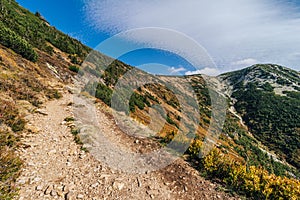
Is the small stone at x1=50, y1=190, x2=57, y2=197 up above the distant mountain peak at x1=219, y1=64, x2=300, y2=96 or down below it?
below

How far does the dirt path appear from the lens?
19.4 feet

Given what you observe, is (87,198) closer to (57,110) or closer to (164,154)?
(164,154)

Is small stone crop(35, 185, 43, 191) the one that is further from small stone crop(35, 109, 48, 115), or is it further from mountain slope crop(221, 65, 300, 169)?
mountain slope crop(221, 65, 300, 169)

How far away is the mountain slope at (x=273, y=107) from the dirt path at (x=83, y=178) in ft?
231

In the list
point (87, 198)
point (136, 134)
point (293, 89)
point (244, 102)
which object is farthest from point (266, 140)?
point (87, 198)

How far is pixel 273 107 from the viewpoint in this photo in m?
99.9

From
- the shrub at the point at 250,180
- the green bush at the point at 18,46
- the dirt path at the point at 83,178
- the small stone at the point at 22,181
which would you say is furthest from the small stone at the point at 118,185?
the green bush at the point at 18,46

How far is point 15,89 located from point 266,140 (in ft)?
288

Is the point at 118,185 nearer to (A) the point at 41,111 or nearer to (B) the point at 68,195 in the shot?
(B) the point at 68,195

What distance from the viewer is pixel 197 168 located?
8.34 meters

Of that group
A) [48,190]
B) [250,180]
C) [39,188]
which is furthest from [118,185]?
[250,180]

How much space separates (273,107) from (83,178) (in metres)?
115

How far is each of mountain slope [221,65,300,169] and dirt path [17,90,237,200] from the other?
70522mm

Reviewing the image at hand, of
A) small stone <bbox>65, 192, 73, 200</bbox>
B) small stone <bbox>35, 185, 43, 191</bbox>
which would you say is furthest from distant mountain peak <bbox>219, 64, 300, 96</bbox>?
small stone <bbox>35, 185, 43, 191</bbox>
